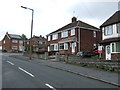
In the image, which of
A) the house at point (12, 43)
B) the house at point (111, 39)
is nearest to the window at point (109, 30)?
the house at point (111, 39)

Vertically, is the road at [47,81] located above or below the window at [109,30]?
below

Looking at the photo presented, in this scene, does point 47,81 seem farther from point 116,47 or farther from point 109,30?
point 109,30

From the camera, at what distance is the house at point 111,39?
837 inches

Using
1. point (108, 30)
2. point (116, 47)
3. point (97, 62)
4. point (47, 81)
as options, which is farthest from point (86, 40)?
point (47, 81)

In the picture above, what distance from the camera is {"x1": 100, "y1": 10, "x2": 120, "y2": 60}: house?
69.8 ft

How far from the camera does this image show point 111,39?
2230cm

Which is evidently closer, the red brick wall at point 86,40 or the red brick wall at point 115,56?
the red brick wall at point 115,56

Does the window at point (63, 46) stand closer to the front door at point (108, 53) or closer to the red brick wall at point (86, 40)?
the red brick wall at point (86, 40)

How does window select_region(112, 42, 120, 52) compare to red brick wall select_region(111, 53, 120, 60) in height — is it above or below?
above

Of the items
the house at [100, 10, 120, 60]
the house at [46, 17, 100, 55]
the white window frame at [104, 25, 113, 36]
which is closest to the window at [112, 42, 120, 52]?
the house at [100, 10, 120, 60]

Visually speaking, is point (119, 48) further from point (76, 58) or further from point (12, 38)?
point (12, 38)

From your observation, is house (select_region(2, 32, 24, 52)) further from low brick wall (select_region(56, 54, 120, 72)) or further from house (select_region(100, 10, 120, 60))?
low brick wall (select_region(56, 54, 120, 72))

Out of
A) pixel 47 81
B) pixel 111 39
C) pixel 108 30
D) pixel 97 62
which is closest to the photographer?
pixel 47 81

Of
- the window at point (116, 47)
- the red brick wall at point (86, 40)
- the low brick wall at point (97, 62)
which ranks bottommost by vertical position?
the low brick wall at point (97, 62)
